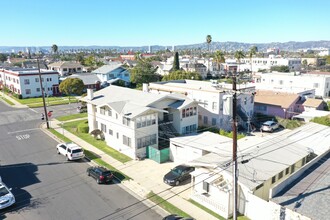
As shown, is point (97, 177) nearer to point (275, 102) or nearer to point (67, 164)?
point (67, 164)

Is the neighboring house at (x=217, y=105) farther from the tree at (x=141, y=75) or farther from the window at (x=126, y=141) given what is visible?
the tree at (x=141, y=75)

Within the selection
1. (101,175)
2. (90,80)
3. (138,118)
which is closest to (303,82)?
(138,118)

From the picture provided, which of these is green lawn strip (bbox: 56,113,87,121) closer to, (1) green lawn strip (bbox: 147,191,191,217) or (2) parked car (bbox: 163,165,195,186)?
(2) parked car (bbox: 163,165,195,186)

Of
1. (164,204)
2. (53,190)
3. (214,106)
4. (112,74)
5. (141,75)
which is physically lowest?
(164,204)

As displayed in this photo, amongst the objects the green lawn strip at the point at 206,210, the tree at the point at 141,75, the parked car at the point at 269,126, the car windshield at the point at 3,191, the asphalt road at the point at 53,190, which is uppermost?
the tree at the point at 141,75

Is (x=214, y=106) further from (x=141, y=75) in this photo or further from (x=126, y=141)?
(x=141, y=75)

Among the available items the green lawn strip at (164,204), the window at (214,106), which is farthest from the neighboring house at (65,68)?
the green lawn strip at (164,204)
